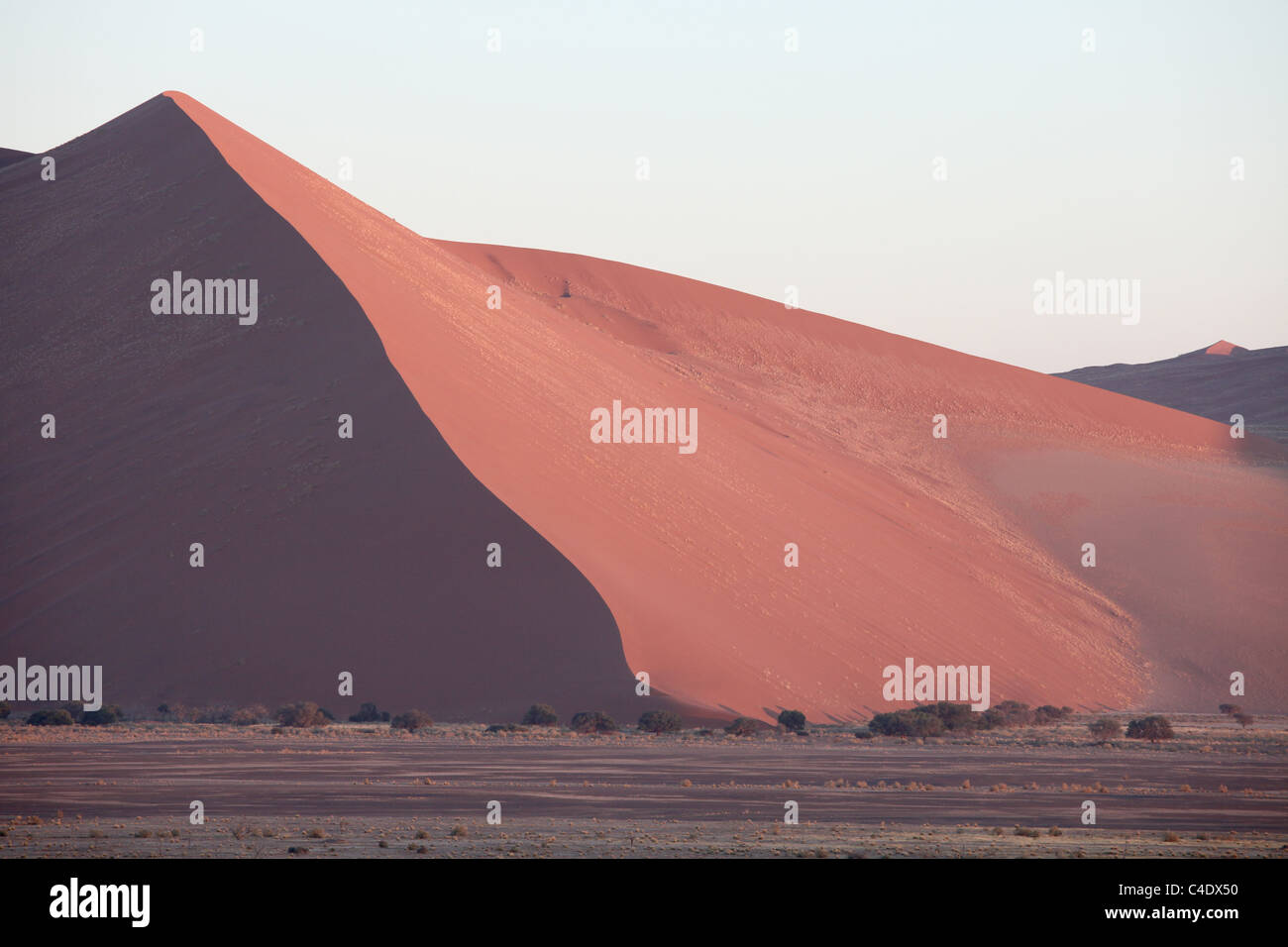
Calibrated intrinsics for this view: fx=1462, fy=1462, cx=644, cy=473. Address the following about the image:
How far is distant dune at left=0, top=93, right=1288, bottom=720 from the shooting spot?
33406 millimetres

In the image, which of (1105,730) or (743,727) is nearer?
(743,727)

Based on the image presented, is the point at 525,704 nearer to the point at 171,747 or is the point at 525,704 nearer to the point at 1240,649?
the point at 171,747

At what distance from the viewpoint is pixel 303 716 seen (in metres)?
29.5

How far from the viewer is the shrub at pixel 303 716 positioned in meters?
29.4

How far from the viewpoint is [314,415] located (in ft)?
127

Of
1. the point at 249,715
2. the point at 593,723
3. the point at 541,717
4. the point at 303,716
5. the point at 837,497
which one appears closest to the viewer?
the point at 593,723

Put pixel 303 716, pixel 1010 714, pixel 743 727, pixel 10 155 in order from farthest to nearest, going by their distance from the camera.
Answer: pixel 10 155, pixel 1010 714, pixel 303 716, pixel 743 727

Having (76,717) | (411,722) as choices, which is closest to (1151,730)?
(411,722)

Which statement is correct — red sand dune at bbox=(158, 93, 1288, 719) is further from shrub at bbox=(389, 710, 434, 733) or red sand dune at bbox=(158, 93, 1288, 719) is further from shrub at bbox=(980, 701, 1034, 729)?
shrub at bbox=(389, 710, 434, 733)

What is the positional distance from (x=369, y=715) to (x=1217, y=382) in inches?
3659

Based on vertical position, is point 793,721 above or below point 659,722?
below

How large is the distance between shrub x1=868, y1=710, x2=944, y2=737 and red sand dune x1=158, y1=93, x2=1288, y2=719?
167 cm

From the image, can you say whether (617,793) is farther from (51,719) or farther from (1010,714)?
(1010,714)

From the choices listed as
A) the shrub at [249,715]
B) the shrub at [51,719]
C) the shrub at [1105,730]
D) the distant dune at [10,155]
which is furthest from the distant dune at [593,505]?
the distant dune at [10,155]
